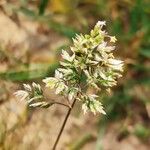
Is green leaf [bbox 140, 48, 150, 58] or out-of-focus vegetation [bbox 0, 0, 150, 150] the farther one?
green leaf [bbox 140, 48, 150, 58]

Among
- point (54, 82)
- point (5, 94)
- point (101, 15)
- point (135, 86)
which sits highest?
point (101, 15)

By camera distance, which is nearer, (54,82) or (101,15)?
(54,82)

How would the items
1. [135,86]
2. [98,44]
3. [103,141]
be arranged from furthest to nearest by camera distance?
[135,86], [103,141], [98,44]

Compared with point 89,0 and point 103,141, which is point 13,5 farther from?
point 103,141

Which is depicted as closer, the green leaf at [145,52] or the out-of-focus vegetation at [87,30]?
the out-of-focus vegetation at [87,30]

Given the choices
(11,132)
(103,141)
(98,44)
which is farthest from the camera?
(103,141)

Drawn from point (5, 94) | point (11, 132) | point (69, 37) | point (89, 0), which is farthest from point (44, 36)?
point (11, 132)

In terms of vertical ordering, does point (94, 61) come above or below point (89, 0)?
below

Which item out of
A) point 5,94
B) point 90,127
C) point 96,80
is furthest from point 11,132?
point 96,80
